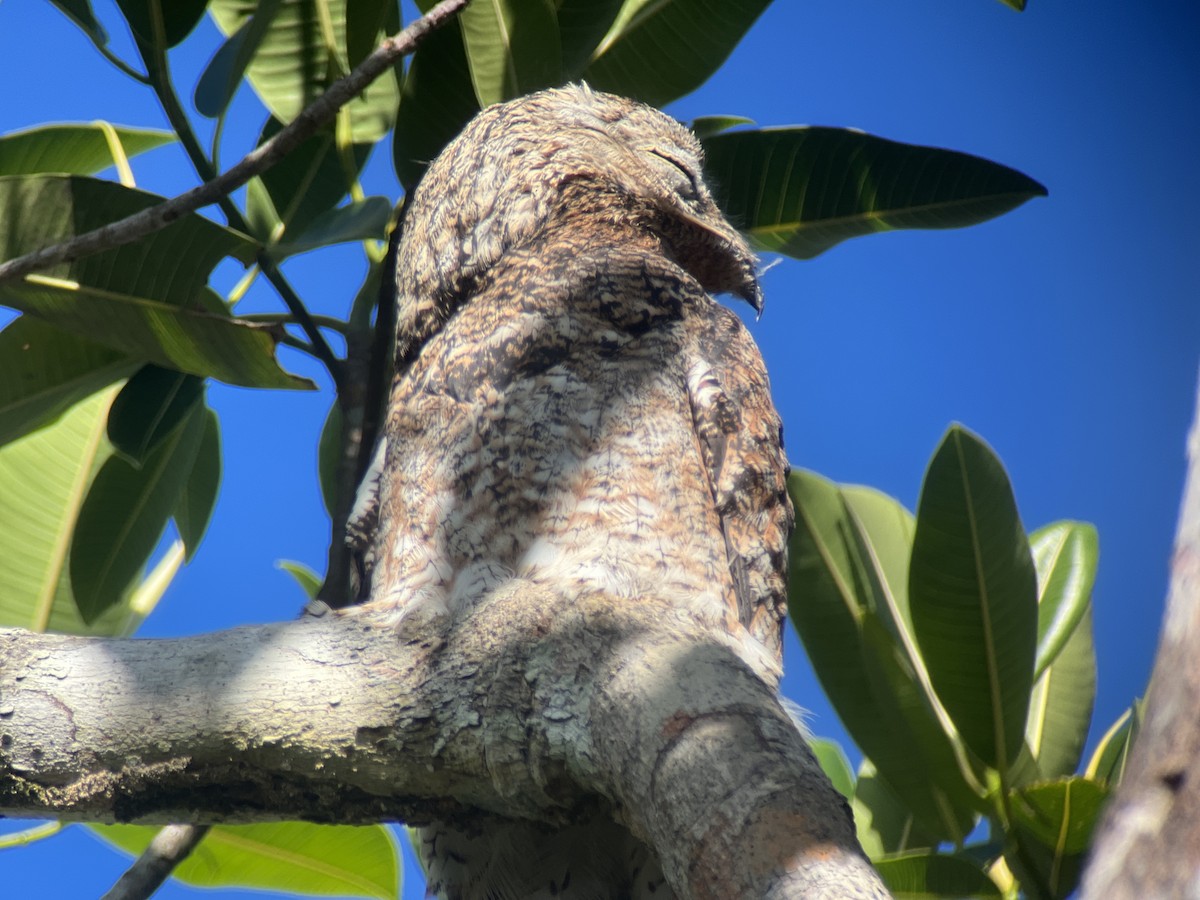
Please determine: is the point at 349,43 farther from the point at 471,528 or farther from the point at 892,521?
the point at 892,521

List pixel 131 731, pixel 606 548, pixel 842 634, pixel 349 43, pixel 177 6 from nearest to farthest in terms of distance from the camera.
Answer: pixel 131 731, pixel 606 548, pixel 177 6, pixel 349 43, pixel 842 634

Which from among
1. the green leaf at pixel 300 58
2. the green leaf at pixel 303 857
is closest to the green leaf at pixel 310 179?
the green leaf at pixel 300 58

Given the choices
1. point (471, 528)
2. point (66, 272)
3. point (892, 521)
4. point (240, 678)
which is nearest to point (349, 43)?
point (66, 272)

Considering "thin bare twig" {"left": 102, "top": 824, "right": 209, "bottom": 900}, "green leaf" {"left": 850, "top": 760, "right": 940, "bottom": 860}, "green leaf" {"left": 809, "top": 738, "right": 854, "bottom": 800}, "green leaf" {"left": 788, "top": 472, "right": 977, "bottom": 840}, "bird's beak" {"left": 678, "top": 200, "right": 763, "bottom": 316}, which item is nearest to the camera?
"thin bare twig" {"left": 102, "top": 824, "right": 209, "bottom": 900}

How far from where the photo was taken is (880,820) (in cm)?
341

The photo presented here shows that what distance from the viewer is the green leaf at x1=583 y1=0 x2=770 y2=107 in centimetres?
289

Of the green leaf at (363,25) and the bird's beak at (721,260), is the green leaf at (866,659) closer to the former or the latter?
the bird's beak at (721,260)

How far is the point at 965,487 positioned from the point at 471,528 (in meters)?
1.27

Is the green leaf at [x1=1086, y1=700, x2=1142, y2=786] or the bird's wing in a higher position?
the bird's wing

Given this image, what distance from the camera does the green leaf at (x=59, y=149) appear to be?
298cm

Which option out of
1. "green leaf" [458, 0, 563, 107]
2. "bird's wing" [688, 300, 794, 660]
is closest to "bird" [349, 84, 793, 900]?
"bird's wing" [688, 300, 794, 660]

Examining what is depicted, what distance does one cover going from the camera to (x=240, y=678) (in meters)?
1.46

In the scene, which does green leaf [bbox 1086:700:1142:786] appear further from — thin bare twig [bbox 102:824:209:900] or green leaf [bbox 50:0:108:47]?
green leaf [bbox 50:0:108:47]

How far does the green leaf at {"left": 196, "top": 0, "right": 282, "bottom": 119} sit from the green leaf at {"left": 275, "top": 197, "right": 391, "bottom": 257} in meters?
0.31
